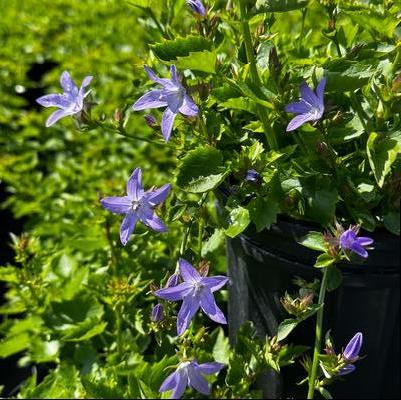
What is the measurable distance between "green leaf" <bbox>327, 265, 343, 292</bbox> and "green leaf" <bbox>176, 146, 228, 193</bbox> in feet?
0.74

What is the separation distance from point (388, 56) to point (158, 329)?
0.60 meters

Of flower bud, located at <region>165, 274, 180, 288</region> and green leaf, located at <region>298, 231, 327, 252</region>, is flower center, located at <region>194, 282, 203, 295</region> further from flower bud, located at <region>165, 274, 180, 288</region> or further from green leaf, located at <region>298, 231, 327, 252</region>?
green leaf, located at <region>298, 231, 327, 252</region>

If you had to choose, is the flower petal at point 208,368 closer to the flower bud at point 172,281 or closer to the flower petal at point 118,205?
the flower bud at point 172,281

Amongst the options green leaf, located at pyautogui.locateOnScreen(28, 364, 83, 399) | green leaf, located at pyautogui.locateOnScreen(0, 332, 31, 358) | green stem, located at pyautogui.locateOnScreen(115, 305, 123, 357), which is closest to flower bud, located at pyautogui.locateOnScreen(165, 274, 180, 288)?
green stem, located at pyautogui.locateOnScreen(115, 305, 123, 357)

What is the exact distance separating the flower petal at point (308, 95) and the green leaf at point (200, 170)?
0.55 feet

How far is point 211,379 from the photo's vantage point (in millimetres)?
1372

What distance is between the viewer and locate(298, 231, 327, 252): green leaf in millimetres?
1015

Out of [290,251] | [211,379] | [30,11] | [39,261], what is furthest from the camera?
[30,11]

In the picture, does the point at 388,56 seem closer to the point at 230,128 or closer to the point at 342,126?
the point at 342,126

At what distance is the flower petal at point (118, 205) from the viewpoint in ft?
3.41

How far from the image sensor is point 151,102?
103 centimetres

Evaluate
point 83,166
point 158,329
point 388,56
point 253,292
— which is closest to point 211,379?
point 253,292

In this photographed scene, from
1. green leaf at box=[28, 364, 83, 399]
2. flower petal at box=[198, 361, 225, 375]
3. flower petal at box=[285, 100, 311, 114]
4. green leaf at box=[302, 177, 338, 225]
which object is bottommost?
green leaf at box=[28, 364, 83, 399]

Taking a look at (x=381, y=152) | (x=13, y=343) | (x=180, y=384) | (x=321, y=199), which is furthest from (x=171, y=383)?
(x=13, y=343)
